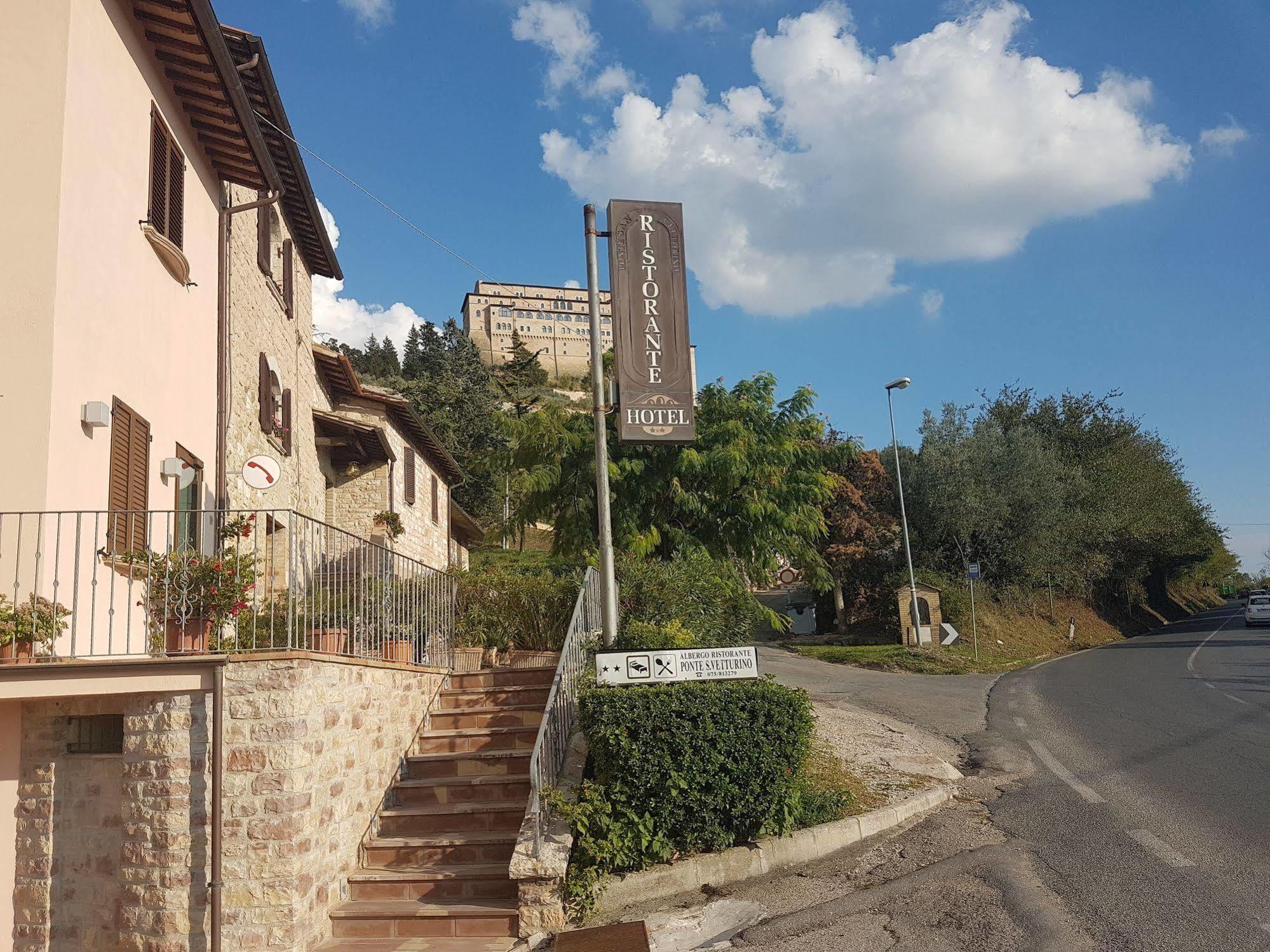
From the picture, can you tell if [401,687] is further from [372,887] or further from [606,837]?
[606,837]

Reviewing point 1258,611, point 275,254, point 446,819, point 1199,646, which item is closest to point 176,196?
point 275,254

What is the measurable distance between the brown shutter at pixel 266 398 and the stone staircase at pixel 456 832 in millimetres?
5028

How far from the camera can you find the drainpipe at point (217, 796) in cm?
648

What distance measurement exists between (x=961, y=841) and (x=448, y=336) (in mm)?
67878

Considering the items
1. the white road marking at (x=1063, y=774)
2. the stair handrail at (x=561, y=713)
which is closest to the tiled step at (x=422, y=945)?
the stair handrail at (x=561, y=713)

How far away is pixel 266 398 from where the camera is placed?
1330 centimetres

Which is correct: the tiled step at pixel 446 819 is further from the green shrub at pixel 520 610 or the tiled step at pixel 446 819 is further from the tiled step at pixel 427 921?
the green shrub at pixel 520 610

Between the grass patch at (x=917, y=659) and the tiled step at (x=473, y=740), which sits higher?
the tiled step at (x=473, y=740)

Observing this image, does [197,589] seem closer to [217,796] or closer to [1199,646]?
[217,796]

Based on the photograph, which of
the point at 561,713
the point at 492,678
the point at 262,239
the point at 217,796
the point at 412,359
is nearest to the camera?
the point at 217,796

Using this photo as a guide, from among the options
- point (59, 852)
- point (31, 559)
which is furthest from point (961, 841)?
point (31, 559)

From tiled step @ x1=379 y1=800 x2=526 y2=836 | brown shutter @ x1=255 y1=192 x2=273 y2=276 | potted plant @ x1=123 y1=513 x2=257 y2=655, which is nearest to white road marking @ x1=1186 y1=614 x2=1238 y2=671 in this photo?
tiled step @ x1=379 y1=800 x2=526 y2=836

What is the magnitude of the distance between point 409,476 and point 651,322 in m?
12.5

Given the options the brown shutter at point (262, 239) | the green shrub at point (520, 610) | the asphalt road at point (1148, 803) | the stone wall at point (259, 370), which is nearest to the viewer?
the asphalt road at point (1148, 803)
